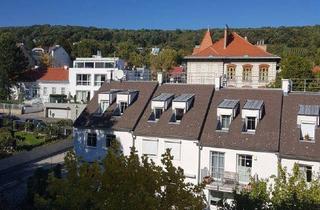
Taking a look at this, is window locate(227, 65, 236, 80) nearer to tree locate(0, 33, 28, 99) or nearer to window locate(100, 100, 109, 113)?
window locate(100, 100, 109, 113)

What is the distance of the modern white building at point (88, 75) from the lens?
68.2m

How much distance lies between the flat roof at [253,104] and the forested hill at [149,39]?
52198mm

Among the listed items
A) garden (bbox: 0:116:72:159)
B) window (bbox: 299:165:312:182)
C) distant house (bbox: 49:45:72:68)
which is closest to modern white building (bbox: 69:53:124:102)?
garden (bbox: 0:116:72:159)

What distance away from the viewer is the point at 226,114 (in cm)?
2822

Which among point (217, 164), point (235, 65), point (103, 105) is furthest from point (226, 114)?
point (235, 65)

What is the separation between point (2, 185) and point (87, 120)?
807 centimetres

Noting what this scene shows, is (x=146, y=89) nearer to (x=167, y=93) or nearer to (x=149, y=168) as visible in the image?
(x=167, y=93)

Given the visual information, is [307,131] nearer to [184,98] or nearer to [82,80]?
[184,98]

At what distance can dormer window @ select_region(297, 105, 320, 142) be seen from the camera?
26.2 m

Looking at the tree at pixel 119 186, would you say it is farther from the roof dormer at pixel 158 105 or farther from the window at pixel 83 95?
the window at pixel 83 95

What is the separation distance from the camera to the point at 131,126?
99.7ft

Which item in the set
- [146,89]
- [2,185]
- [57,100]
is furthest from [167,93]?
[57,100]

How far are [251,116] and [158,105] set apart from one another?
6.88 meters

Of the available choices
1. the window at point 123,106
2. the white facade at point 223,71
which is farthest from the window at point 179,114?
the white facade at point 223,71
